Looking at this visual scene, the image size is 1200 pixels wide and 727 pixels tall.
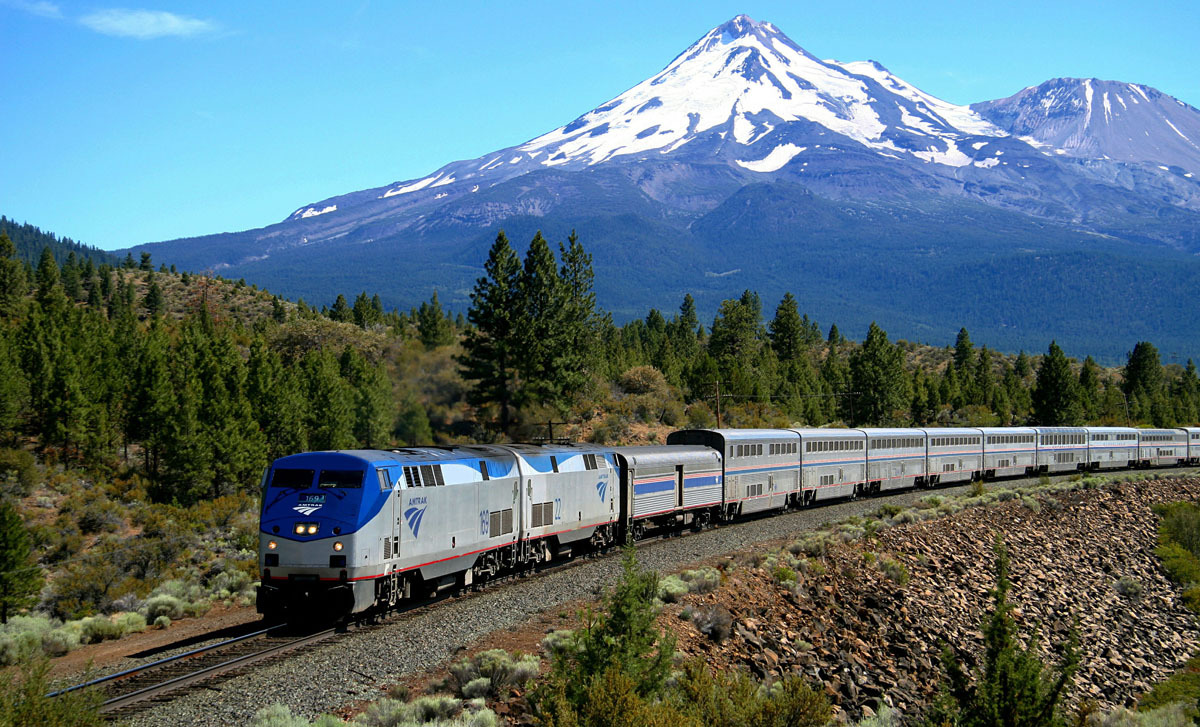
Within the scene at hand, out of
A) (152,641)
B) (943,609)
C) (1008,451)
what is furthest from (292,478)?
(1008,451)

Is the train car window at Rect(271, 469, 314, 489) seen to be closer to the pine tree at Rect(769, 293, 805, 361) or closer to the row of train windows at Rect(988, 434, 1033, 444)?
the row of train windows at Rect(988, 434, 1033, 444)

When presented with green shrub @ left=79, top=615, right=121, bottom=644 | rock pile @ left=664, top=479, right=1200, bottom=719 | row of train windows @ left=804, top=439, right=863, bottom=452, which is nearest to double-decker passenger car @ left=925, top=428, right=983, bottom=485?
row of train windows @ left=804, top=439, right=863, bottom=452

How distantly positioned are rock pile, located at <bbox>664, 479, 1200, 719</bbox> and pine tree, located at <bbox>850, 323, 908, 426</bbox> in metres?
54.8

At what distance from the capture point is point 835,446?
1961 inches

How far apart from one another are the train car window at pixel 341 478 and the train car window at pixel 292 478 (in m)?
0.29

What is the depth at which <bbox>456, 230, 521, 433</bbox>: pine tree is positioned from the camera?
210 ft

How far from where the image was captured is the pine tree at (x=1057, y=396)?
108438 millimetres

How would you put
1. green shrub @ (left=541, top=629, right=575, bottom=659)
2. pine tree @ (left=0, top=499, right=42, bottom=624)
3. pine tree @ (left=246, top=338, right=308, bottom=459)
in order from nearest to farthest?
green shrub @ (left=541, top=629, right=575, bottom=659)
pine tree @ (left=0, top=499, right=42, bottom=624)
pine tree @ (left=246, top=338, right=308, bottom=459)

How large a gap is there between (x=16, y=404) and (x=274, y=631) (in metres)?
48.1

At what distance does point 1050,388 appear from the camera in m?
110

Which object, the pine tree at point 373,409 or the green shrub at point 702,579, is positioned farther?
the pine tree at point 373,409

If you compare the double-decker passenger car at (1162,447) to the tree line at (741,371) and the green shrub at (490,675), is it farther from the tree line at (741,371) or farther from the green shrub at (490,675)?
the green shrub at (490,675)

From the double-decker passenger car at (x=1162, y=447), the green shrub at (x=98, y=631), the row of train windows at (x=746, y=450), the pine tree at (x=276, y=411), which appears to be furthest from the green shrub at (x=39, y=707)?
the double-decker passenger car at (x=1162, y=447)

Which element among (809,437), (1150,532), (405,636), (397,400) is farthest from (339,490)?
(1150,532)
